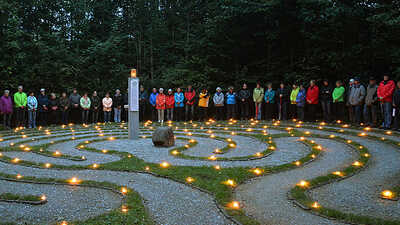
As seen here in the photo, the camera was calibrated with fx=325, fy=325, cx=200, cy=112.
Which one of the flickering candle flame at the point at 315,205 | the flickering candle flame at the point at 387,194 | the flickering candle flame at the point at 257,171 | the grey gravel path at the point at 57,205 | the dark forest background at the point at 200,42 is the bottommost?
the grey gravel path at the point at 57,205

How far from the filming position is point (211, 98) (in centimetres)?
2195

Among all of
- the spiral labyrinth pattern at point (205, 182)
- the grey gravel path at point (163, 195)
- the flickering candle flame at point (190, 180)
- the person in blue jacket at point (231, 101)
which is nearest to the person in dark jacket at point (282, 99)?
the person in blue jacket at point (231, 101)

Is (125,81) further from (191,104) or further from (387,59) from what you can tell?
(387,59)

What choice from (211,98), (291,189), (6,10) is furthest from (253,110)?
(6,10)

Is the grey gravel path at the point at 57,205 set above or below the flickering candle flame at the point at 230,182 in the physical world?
below

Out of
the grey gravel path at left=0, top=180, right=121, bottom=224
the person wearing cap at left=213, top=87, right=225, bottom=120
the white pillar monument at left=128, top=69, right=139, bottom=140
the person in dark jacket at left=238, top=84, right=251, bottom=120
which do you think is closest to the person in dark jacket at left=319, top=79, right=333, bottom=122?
the person in dark jacket at left=238, top=84, right=251, bottom=120

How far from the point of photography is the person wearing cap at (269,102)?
61.7 feet

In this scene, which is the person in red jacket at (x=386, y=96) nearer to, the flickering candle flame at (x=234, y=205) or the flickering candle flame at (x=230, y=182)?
the flickering candle flame at (x=230, y=182)

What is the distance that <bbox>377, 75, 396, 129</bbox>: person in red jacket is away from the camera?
42.0 ft

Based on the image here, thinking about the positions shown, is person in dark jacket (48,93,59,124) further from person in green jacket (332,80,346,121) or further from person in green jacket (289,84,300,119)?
person in green jacket (332,80,346,121)

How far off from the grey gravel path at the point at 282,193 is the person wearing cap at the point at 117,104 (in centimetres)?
1404

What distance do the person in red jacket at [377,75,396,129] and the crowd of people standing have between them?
1.31 m

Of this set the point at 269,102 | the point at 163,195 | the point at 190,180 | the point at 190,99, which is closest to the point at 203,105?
the point at 190,99

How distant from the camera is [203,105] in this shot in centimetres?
2017
